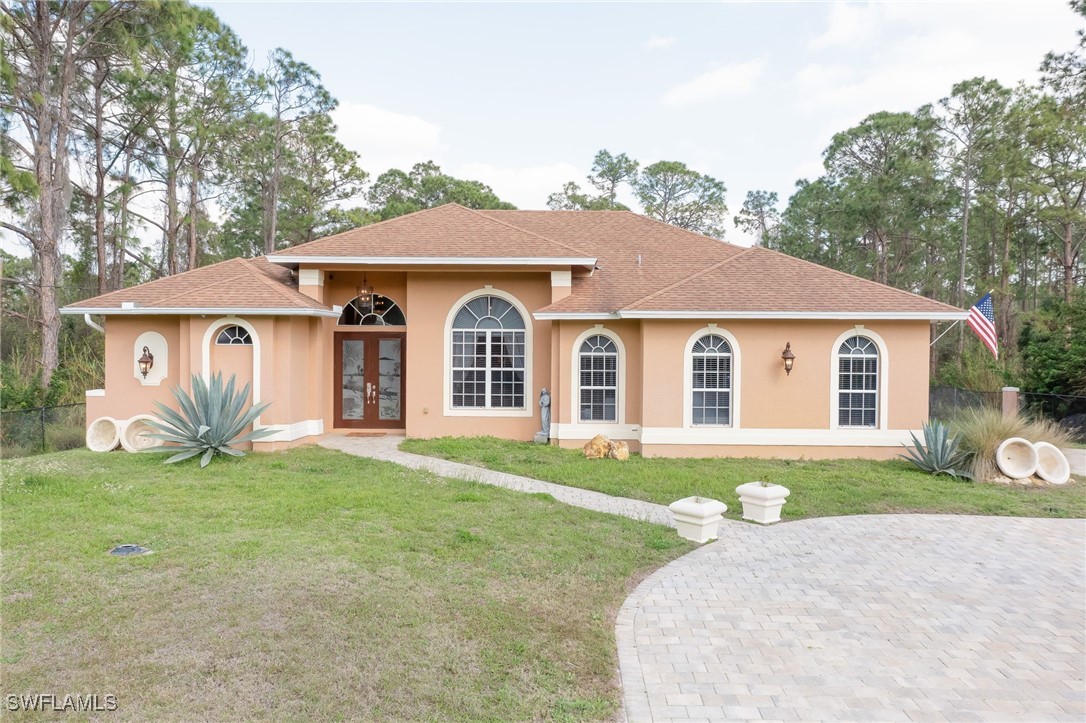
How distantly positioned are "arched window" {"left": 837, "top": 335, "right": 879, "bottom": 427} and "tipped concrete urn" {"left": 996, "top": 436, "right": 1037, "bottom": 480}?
224 centimetres

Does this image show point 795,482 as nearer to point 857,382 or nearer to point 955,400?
point 857,382

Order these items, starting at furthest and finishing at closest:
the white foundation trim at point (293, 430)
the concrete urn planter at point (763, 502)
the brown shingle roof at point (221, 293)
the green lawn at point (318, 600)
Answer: the white foundation trim at point (293, 430) < the brown shingle roof at point (221, 293) < the concrete urn planter at point (763, 502) < the green lawn at point (318, 600)

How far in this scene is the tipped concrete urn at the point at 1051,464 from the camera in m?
10.3

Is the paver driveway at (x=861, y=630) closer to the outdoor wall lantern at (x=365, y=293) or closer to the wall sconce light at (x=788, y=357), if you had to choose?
the wall sconce light at (x=788, y=357)

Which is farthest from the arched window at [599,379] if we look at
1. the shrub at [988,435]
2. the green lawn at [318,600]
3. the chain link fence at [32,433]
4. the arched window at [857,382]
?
the chain link fence at [32,433]

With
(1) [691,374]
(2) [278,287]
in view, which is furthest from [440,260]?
(1) [691,374]

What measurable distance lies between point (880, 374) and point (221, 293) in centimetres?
1377

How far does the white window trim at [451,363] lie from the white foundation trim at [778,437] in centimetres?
302

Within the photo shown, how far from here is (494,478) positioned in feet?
33.0

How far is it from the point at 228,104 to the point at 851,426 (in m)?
25.6

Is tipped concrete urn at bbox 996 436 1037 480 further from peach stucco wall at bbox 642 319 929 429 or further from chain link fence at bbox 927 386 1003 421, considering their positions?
chain link fence at bbox 927 386 1003 421

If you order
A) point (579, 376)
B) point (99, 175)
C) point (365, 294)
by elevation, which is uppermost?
point (99, 175)

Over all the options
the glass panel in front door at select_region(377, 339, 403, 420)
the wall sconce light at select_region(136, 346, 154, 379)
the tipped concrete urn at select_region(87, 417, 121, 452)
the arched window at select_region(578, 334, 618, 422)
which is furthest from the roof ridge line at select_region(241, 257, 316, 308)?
the arched window at select_region(578, 334, 618, 422)

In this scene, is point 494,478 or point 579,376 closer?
point 494,478
